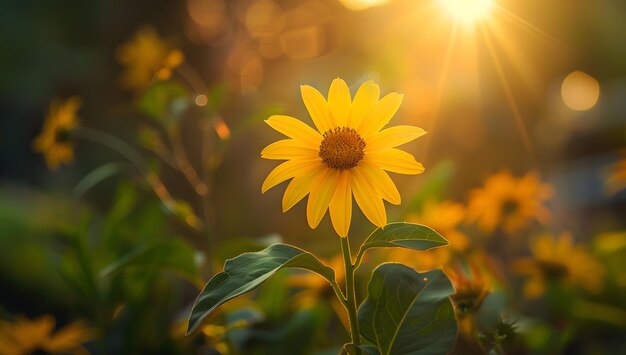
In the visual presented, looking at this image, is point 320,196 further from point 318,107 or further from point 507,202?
point 507,202

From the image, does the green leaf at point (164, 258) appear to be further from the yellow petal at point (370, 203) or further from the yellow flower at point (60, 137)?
the yellow flower at point (60, 137)

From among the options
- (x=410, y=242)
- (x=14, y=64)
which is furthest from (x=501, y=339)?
(x=14, y=64)

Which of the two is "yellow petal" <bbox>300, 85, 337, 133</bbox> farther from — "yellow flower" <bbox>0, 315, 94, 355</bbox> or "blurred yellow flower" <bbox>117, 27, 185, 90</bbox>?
"blurred yellow flower" <bbox>117, 27, 185, 90</bbox>

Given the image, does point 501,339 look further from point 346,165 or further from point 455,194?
point 455,194

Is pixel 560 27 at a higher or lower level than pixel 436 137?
higher

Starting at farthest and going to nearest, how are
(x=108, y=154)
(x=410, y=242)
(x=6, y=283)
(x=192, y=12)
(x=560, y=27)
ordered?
(x=108, y=154) → (x=192, y=12) → (x=560, y=27) → (x=6, y=283) → (x=410, y=242)

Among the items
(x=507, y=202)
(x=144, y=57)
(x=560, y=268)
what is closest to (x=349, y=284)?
(x=560, y=268)

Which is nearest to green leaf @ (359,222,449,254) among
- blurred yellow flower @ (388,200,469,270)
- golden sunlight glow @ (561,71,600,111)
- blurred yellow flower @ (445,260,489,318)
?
blurred yellow flower @ (445,260,489,318)

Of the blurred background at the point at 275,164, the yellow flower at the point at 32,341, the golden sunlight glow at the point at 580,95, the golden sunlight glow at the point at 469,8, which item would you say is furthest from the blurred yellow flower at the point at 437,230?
the golden sunlight glow at the point at 580,95
